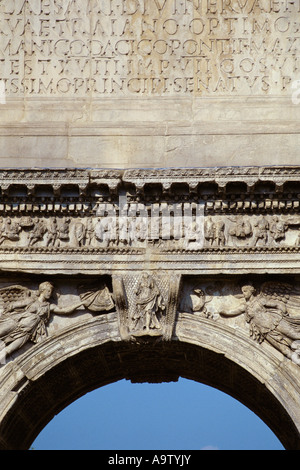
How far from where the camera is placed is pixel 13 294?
52.8 ft

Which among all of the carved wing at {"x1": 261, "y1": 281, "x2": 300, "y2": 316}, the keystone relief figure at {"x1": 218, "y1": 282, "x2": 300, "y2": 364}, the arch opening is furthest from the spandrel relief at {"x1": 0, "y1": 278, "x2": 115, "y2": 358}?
the carved wing at {"x1": 261, "y1": 281, "x2": 300, "y2": 316}

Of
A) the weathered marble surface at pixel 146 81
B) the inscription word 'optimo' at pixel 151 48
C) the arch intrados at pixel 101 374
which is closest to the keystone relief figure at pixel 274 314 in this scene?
the arch intrados at pixel 101 374

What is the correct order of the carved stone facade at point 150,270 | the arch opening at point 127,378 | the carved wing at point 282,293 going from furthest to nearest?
the arch opening at point 127,378
the carved wing at point 282,293
the carved stone facade at point 150,270

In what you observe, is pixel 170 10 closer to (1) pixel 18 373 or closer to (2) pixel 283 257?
(2) pixel 283 257

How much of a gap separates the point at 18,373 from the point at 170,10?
4.10 metres

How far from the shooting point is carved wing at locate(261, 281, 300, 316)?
15859mm

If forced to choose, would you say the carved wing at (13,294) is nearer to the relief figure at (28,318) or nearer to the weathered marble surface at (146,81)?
the relief figure at (28,318)

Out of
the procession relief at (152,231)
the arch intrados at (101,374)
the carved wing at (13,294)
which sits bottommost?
the arch intrados at (101,374)

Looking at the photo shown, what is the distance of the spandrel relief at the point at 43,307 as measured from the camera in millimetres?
15945

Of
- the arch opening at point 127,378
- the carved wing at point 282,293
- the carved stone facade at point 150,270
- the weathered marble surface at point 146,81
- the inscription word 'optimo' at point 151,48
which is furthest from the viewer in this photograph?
the inscription word 'optimo' at point 151,48

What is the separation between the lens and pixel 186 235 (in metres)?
15.8

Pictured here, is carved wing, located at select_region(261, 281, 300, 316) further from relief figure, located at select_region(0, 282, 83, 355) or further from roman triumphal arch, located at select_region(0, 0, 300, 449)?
relief figure, located at select_region(0, 282, 83, 355)

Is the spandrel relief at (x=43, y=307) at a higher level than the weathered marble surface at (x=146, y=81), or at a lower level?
lower

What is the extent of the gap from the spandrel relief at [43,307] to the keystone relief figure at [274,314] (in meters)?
1.26
